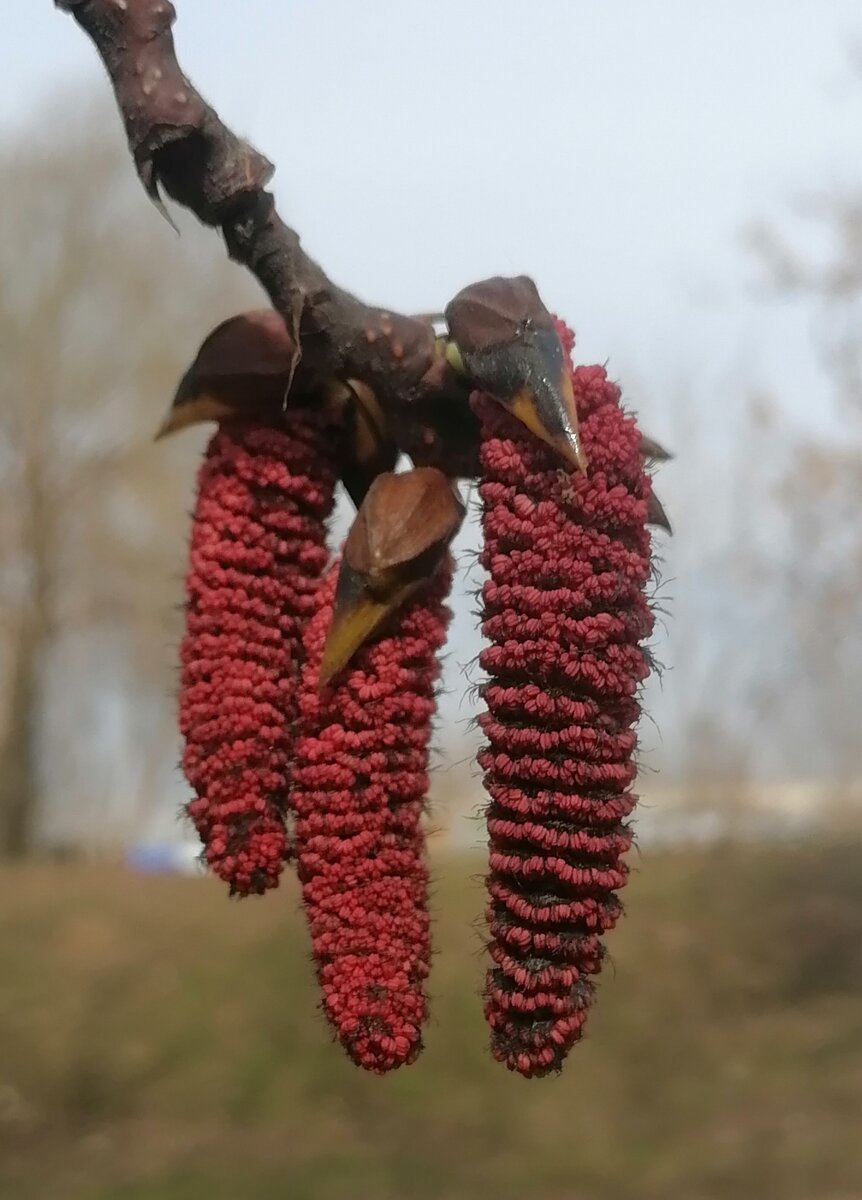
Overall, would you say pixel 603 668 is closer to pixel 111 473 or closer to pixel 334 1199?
pixel 334 1199

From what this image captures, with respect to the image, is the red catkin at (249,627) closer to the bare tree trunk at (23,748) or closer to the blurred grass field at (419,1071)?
the blurred grass field at (419,1071)

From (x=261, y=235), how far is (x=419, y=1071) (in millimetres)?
1876

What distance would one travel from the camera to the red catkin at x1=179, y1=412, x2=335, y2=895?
1.06ft

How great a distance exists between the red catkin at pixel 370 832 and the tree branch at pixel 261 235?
53 millimetres

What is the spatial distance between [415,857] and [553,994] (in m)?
0.07

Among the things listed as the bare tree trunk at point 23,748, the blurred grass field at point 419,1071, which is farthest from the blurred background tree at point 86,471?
the blurred grass field at point 419,1071

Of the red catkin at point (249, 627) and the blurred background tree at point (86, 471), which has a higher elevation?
the blurred background tree at point (86, 471)

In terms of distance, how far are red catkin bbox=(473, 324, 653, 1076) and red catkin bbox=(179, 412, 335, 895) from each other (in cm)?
7

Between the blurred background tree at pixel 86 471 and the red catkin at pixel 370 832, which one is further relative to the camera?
the blurred background tree at pixel 86 471

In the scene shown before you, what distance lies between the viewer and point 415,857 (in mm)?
319

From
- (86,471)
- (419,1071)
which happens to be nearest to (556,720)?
(419,1071)

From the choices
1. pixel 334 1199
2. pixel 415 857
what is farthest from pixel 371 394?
pixel 334 1199

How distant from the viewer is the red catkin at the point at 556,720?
26 cm

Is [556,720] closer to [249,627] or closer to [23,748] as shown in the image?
[249,627]
